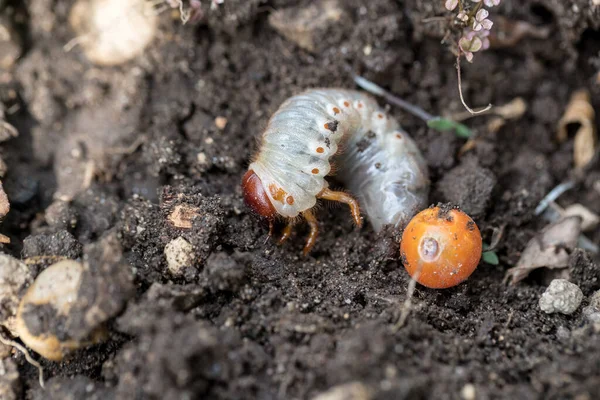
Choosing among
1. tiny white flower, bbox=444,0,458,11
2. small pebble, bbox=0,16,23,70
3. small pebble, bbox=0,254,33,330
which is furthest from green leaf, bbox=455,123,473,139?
small pebble, bbox=0,16,23,70

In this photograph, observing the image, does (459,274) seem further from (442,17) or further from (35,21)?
(35,21)

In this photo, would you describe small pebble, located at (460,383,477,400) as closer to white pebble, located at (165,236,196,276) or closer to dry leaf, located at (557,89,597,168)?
white pebble, located at (165,236,196,276)

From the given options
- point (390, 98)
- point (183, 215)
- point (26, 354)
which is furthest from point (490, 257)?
point (26, 354)

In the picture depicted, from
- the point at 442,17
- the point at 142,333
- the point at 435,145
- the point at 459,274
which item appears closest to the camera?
the point at 142,333

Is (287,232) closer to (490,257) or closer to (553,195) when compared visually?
(490,257)

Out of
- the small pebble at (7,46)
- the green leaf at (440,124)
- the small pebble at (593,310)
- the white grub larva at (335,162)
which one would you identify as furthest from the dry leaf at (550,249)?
the small pebble at (7,46)

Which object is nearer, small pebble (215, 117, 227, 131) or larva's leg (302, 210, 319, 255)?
larva's leg (302, 210, 319, 255)

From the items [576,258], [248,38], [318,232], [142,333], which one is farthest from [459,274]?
[248,38]
